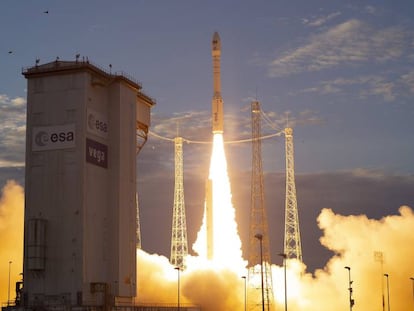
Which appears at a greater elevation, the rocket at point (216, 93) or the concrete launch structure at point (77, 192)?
the rocket at point (216, 93)

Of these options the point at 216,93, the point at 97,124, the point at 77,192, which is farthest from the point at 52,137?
the point at 216,93

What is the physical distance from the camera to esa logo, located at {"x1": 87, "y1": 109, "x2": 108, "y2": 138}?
113281 millimetres

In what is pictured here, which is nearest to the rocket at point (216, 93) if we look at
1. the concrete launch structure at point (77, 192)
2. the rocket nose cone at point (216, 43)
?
the rocket nose cone at point (216, 43)

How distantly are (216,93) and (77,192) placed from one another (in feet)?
126

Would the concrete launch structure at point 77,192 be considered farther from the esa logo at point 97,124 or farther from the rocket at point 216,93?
the rocket at point 216,93

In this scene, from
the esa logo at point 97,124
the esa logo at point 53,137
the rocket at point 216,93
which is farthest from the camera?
the rocket at point 216,93

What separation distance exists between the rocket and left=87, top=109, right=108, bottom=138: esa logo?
27.4 meters

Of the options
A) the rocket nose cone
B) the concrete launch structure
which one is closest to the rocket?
the rocket nose cone

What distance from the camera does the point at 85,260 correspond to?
110 m

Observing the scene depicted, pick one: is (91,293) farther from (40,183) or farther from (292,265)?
(292,265)

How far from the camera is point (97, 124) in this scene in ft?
377

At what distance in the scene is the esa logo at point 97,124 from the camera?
113m

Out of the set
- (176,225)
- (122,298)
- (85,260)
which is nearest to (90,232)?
(85,260)

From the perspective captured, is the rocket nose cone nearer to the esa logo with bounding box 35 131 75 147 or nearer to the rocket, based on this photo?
the rocket
